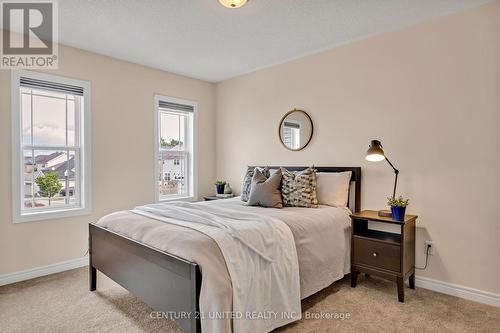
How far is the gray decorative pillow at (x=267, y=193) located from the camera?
3.06 metres

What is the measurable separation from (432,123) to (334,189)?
1111 millimetres

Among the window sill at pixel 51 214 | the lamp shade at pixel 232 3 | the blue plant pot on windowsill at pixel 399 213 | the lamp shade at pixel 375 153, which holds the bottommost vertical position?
the window sill at pixel 51 214

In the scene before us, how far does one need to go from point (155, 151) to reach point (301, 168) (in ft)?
6.73

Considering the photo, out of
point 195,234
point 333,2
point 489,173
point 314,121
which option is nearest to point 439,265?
point 489,173

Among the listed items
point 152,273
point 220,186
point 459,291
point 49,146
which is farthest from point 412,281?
point 49,146

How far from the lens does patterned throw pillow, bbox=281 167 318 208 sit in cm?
306

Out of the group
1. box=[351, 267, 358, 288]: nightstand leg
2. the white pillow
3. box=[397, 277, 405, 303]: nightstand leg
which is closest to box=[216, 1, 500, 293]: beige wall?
the white pillow

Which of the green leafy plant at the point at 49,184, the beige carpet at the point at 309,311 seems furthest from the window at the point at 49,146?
the beige carpet at the point at 309,311

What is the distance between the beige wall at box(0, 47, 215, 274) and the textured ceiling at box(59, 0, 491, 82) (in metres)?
0.26

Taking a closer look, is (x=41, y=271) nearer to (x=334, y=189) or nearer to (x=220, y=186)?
(x=220, y=186)

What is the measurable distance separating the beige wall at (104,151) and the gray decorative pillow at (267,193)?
1.74m

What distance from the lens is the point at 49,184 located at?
3373mm

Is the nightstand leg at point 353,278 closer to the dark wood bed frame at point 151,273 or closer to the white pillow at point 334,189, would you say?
the white pillow at point 334,189

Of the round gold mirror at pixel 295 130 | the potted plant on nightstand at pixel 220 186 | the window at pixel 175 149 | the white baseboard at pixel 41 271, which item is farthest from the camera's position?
the potted plant on nightstand at pixel 220 186
